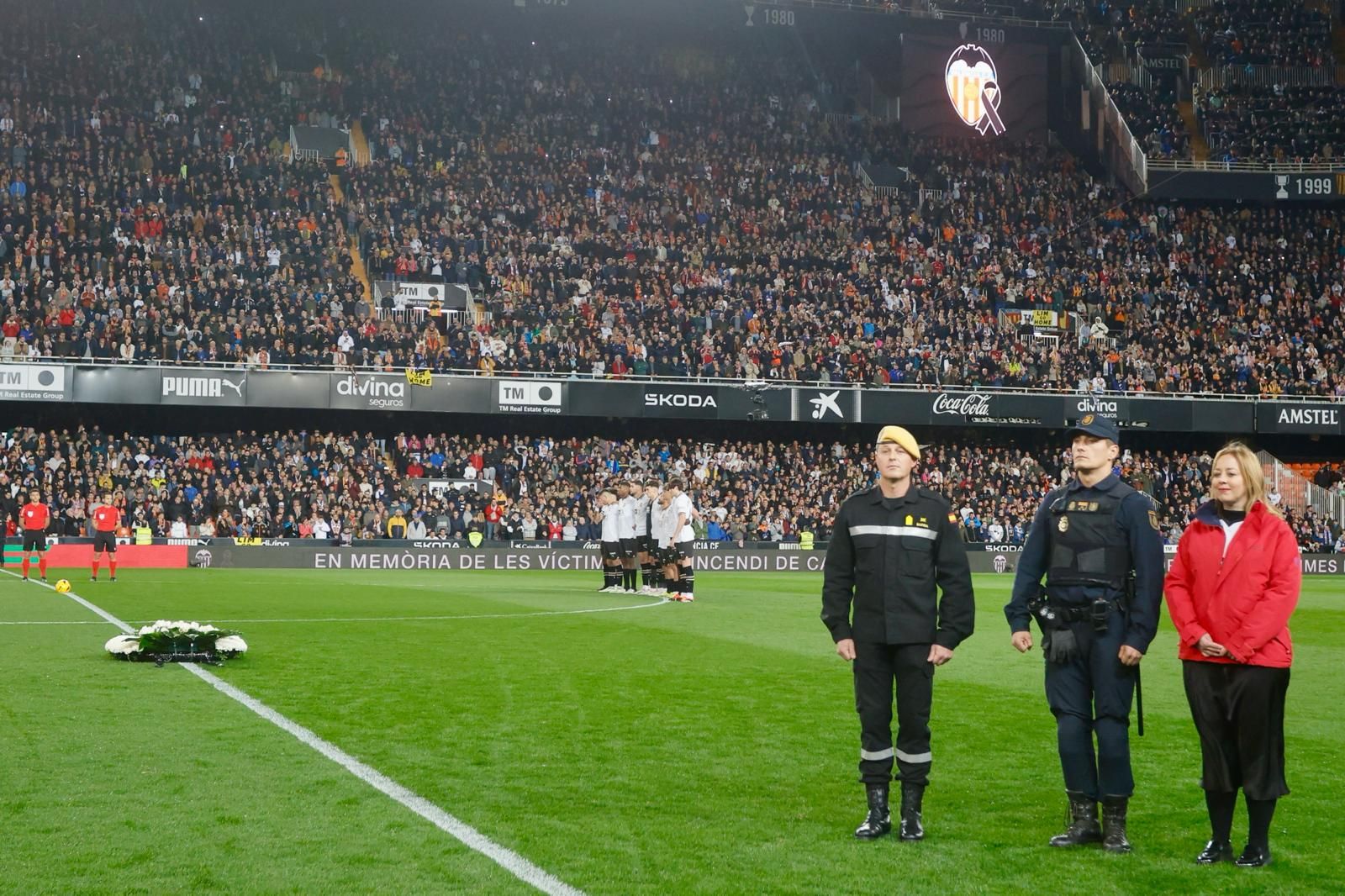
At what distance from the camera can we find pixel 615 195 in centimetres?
5162

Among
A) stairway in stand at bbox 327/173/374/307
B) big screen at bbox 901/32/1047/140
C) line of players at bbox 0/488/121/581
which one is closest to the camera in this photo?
line of players at bbox 0/488/121/581

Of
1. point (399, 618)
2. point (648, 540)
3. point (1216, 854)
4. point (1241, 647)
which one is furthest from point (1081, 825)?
point (648, 540)

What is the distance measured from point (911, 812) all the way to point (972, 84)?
52.8 meters

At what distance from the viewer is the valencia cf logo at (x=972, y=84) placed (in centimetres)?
5575

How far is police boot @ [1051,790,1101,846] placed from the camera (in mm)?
6785

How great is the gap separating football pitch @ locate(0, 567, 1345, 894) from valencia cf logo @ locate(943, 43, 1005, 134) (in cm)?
4284

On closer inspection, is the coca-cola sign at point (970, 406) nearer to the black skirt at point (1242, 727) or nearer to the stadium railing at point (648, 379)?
the stadium railing at point (648, 379)

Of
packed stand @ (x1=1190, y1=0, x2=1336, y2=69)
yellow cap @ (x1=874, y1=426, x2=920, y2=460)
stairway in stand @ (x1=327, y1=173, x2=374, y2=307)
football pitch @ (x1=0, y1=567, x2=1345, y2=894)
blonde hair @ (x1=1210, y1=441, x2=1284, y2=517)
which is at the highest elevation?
packed stand @ (x1=1190, y1=0, x2=1336, y2=69)

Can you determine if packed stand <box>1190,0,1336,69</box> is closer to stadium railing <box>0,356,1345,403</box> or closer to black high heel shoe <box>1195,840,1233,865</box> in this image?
stadium railing <box>0,356,1345,403</box>

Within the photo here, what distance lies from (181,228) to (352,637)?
31941 millimetres

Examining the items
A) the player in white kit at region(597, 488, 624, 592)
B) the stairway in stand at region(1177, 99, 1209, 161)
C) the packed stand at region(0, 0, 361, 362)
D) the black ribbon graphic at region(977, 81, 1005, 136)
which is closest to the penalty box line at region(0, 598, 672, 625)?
the player in white kit at region(597, 488, 624, 592)

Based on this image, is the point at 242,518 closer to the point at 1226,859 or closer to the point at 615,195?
the point at 615,195

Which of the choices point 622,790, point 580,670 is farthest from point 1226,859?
point 580,670

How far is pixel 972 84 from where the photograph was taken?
5603 cm
